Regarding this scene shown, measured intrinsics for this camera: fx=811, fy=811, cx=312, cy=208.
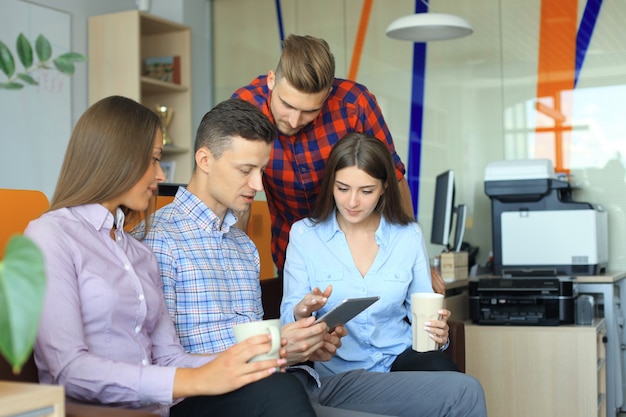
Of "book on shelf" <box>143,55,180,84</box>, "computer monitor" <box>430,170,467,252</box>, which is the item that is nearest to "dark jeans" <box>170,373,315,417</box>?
"computer monitor" <box>430,170,467,252</box>

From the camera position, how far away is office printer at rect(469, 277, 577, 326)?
3521mm

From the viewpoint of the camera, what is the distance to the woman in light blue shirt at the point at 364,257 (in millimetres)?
2217

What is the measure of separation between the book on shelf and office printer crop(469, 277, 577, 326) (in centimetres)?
274

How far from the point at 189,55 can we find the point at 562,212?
271 centimetres

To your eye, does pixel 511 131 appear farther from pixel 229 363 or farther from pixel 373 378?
pixel 229 363

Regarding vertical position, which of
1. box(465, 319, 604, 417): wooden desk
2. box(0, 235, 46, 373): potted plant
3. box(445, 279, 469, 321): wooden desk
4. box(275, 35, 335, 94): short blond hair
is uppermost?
box(275, 35, 335, 94): short blond hair

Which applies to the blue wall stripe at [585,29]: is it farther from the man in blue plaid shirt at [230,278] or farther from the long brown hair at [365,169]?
the man in blue plaid shirt at [230,278]

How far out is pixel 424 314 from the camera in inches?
76.4

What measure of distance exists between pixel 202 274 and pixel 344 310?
1.19 feet

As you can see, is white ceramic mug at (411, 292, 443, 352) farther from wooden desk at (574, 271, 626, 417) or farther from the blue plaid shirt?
wooden desk at (574, 271, 626, 417)

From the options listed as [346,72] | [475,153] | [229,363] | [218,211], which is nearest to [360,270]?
[218,211]

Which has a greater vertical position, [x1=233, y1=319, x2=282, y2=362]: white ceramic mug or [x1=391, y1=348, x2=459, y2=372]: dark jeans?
[x1=233, y1=319, x2=282, y2=362]: white ceramic mug

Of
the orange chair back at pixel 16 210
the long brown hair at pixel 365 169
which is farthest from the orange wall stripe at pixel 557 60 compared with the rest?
the orange chair back at pixel 16 210

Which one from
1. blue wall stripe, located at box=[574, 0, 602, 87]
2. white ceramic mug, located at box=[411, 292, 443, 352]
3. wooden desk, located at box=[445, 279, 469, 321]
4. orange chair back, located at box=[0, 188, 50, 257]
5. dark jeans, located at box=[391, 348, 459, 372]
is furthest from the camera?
blue wall stripe, located at box=[574, 0, 602, 87]
